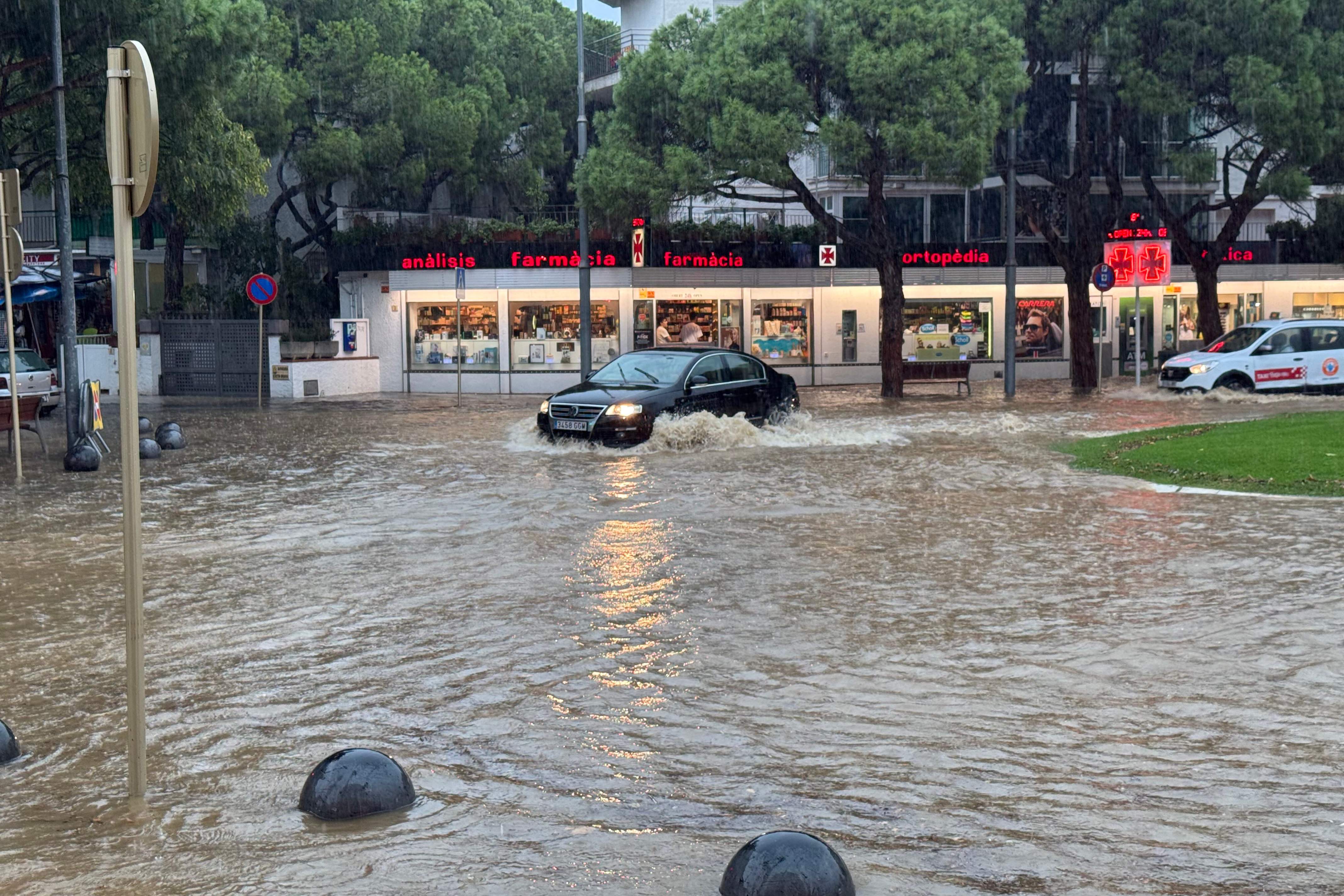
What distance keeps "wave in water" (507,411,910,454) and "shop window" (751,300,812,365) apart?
16096 millimetres

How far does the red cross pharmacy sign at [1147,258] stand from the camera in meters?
34.0

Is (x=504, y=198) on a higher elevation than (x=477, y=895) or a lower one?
higher

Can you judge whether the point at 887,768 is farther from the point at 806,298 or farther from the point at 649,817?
the point at 806,298

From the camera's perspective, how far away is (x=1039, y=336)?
4181 centimetres

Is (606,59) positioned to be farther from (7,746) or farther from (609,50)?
(7,746)

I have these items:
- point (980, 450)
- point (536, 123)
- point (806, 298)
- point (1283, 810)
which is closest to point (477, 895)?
point (1283, 810)

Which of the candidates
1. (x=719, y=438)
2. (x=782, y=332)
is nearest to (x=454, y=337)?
(x=782, y=332)

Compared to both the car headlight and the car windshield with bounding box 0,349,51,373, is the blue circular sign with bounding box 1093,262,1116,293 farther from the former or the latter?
the car windshield with bounding box 0,349,51,373

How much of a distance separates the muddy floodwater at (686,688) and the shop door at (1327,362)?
628 inches

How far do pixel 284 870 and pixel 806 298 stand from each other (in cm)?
3562

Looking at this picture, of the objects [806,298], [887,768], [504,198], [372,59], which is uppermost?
[372,59]

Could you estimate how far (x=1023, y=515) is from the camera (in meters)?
13.8

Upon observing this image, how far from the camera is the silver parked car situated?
96.4ft

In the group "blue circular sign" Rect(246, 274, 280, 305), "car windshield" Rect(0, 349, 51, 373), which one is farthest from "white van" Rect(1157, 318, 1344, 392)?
"car windshield" Rect(0, 349, 51, 373)
